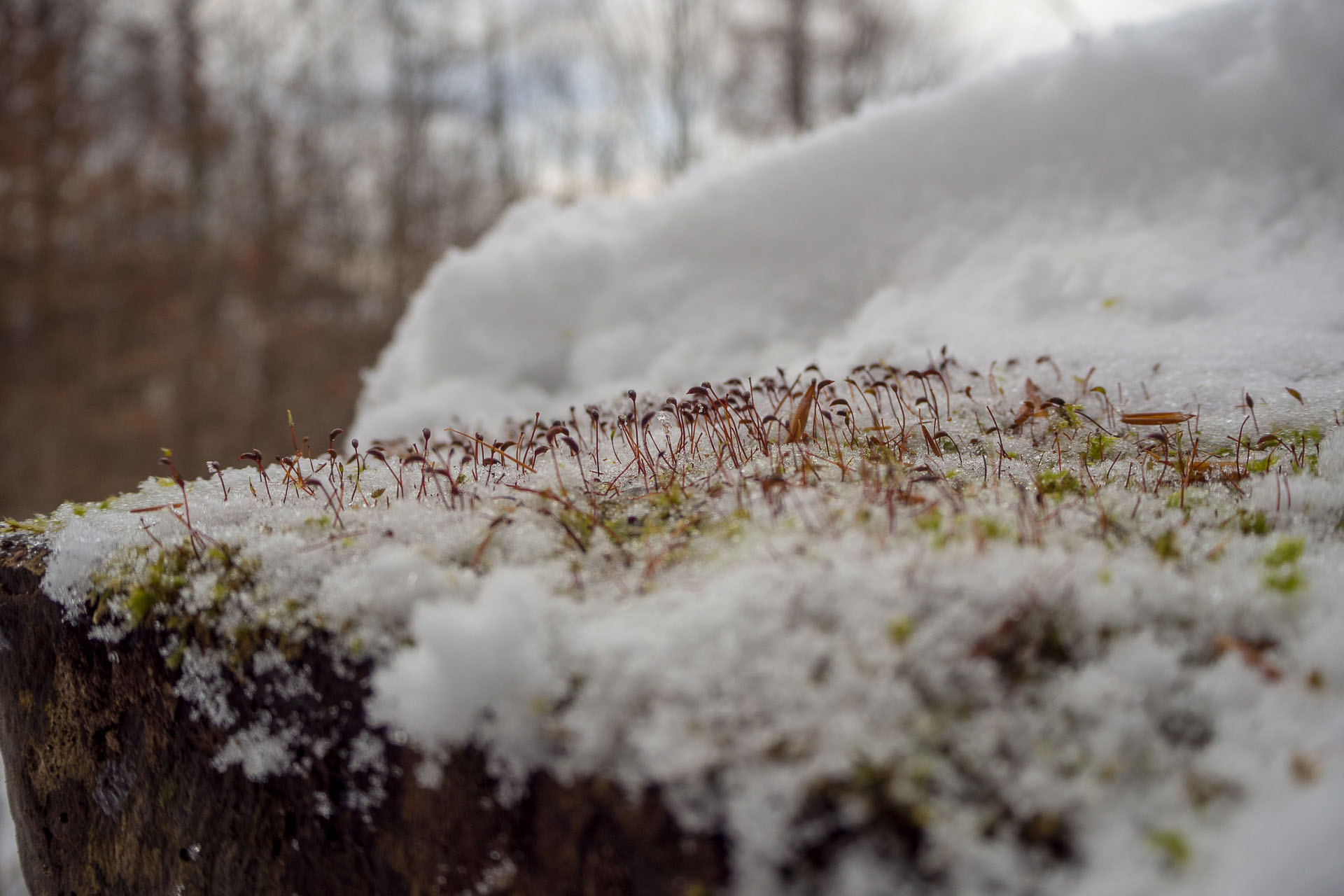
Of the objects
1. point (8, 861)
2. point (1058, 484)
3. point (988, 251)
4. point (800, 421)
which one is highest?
point (988, 251)

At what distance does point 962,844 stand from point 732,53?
16.7 metres

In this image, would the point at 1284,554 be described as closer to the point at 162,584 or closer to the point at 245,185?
the point at 162,584

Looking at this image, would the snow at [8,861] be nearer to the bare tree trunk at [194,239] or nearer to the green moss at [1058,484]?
the green moss at [1058,484]

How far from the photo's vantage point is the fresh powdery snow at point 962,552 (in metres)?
1.03

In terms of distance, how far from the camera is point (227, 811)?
171cm

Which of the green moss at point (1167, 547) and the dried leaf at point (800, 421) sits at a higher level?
the dried leaf at point (800, 421)

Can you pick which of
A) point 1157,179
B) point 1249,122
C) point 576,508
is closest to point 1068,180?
point 1157,179

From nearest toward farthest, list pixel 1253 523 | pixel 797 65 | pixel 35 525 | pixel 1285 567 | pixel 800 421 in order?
1. pixel 1285 567
2. pixel 1253 523
3. pixel 35 525
4. pixel 800 421
5. pixel 797 65

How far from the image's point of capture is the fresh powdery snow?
103 cm

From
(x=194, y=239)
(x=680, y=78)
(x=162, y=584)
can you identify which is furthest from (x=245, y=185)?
(x=162, y=584)

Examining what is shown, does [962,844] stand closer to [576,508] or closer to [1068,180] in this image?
[576,508]

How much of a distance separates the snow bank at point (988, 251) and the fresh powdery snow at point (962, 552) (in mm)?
24

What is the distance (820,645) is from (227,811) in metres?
1.51

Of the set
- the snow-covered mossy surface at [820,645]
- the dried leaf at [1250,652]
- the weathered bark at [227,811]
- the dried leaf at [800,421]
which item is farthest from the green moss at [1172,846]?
the dried leaf at [800,421]
